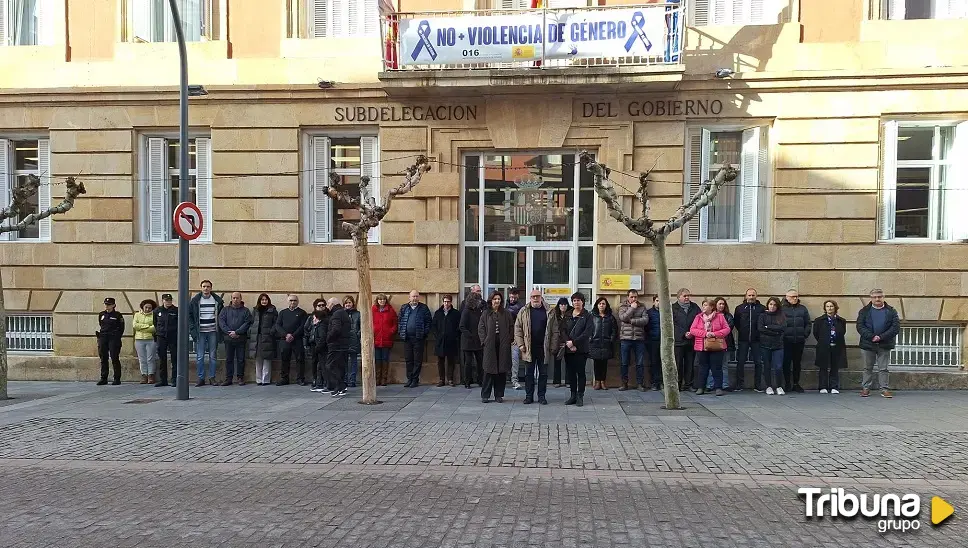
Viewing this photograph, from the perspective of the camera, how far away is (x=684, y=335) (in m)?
12.7

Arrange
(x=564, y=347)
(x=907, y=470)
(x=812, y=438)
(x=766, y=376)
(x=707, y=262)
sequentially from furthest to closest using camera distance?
(x=707, y=262) < (x=766, y=376) < (x=564, y=347) < (x=812, y=438) < (x=907, y=470)

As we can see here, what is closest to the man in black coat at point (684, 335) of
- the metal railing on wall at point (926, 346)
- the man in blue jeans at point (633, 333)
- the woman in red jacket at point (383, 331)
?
the man in blue jeans at point (633, 333)

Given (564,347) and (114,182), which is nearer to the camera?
(564,347)

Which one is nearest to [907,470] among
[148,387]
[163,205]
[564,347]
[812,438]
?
[812,438]

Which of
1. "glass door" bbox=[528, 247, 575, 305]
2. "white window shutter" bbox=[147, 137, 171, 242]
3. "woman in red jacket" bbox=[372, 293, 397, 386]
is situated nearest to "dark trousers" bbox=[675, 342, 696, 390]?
"glass door" bbox=[528, 247, 575, 305]

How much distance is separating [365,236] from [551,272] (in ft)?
15.5

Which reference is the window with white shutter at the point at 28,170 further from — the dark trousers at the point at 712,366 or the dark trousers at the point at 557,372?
the dark trousers at the point at 712,366

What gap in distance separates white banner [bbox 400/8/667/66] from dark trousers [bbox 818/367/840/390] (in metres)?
6.86

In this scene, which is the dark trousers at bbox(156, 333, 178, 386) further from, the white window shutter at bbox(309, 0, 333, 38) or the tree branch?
the white window shutter at bbox(309, 0, 333, 38)

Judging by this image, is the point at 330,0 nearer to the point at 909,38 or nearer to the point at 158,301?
the point at 158,301

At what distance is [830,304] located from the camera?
1277 cm

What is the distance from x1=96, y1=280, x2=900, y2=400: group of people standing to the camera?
11.5 meters

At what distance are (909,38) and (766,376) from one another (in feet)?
23.9

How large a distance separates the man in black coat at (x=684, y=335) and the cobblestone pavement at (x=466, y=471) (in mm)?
1205
